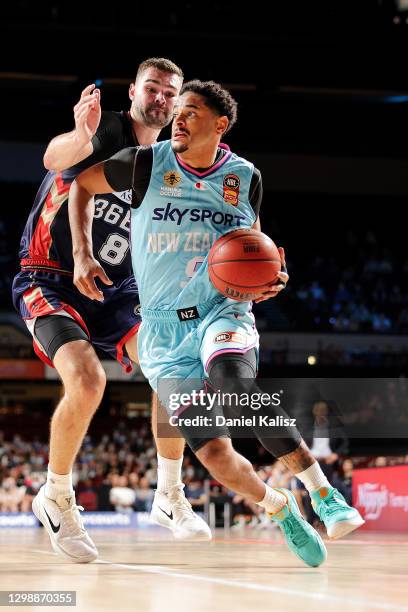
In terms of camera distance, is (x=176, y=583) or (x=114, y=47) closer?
(x=176, y=583)

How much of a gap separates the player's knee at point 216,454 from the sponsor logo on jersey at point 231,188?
47.2 inches

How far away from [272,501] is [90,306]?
1655 millimetres

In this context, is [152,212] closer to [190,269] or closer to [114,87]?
[190,269]

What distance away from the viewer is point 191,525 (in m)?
Result: 5.12

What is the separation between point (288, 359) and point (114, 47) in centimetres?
826

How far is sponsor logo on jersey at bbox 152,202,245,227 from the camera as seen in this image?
4.59 m

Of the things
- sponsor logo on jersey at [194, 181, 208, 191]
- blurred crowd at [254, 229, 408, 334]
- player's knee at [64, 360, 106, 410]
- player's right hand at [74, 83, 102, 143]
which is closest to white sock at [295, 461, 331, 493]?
player's knee at [64, 360, 106, 410]

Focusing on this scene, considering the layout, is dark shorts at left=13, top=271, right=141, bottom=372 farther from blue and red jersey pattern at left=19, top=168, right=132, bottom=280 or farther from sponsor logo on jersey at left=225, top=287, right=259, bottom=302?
sponsor logo on jersey at left=225, top=287, right=259, bottom=302

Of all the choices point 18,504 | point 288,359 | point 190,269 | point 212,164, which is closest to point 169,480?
point 190,269

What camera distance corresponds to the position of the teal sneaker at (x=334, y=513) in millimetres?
4152

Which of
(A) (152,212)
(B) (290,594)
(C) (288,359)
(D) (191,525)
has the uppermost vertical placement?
(C) (288,359)

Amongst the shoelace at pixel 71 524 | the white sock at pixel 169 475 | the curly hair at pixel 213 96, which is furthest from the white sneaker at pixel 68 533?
the curly hair at pixel 213 96

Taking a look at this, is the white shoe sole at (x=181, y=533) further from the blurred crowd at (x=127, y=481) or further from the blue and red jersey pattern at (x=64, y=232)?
the blurred crowd at (x=127, y=481)

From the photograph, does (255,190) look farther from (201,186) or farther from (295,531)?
(295,531)
